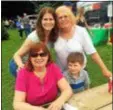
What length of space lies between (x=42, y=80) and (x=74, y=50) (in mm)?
A: 676

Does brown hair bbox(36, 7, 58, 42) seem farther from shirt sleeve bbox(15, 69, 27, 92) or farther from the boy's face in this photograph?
shirt sleeve bbox(15, 69, 27, 92)

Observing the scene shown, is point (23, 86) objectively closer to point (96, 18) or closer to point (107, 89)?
point (107, 89)

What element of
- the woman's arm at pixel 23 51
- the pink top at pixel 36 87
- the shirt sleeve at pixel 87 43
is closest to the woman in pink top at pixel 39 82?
the pink top at pixel 36 87

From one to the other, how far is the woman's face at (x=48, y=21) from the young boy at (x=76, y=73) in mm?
309

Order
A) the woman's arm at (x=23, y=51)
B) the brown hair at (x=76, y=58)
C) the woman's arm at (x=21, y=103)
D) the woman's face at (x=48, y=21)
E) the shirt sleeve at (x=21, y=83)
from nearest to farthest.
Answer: the woman's arm at (x=21, y=103) → the shirt sleeve at (x=21, y=83) → the brown hair at (x=76, y=58) → the woman's face at (x=48, y=21) → the woman's arm at (x=23, y=51)

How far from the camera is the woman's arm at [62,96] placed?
2.24 metres

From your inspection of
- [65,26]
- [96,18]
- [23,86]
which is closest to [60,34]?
[65,26]

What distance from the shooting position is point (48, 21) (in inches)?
114

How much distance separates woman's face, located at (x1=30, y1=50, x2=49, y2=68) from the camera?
7.88 ft

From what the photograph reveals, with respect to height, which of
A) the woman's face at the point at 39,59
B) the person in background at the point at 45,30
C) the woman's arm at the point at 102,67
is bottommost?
the woman's arm at the point at 102,67

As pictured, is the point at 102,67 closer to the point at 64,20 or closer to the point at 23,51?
the point at 64,20

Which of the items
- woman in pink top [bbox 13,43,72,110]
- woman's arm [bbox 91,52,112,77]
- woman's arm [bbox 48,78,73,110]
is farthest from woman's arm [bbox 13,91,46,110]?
woman's arm [bbox 91,52,112,77]

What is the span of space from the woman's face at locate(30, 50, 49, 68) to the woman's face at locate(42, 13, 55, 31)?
0.54m

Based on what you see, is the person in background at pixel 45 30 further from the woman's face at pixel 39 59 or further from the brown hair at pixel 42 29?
the woman's face at pixel 39 59
